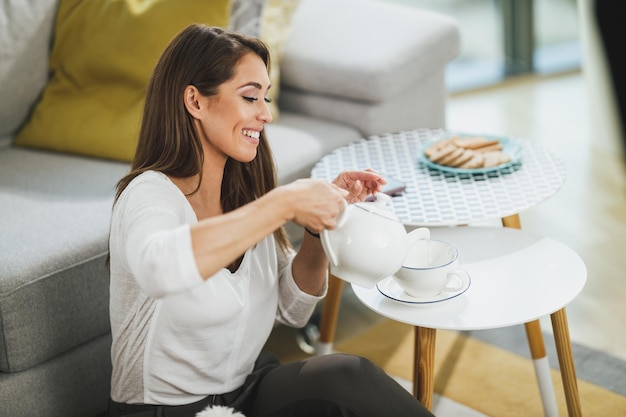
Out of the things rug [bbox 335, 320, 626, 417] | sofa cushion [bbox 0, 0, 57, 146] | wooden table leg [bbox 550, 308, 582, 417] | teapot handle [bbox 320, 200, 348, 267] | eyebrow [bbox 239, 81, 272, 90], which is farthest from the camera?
sofa cushion [bbox 0, 0, 57, 146]

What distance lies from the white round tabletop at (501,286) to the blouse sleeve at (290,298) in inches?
3.7

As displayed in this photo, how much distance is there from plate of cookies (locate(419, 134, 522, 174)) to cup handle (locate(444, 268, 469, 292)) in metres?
0.47

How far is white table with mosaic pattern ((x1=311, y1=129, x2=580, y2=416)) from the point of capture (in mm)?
1746

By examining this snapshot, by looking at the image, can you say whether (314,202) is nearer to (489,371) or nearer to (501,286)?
(501,286)

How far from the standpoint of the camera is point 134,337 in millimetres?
1425

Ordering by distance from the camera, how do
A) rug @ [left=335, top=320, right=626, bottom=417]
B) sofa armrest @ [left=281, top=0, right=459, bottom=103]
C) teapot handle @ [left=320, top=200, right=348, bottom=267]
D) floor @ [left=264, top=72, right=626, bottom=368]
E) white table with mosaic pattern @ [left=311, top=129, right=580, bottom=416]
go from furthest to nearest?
sofa armrest @ [left=281, top=0, right=459, bottom=103], floor @ [left=264, top=72, right=626, bottom=368], rug @ [left=335, top=320, right=626, bottom=417], white table with mosaic pattern @ [left=311, top=129, right=580, bottom=416], teapot handle @ [left=320, top=200, right=348, bottom=267]

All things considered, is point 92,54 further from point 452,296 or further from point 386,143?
point 452,296

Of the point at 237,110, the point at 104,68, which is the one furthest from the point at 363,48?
the point at 237,110

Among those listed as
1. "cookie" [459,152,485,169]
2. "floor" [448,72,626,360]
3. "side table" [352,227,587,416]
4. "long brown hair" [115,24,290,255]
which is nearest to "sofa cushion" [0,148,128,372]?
"long brown hair" [115,24,290,255]

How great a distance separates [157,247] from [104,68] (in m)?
1.38

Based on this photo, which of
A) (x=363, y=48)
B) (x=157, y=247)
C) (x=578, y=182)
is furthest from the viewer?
(x=578, y=182)

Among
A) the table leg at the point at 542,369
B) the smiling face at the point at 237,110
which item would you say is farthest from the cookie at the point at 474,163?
the smiling face at the point at 237,110

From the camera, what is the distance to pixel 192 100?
1.38 meters

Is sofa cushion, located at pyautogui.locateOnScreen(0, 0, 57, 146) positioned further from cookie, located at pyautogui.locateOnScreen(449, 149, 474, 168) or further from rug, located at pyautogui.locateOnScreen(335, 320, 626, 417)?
cookie, located at pyautogui.locateOnScreen(449, 149, 474, 168)
